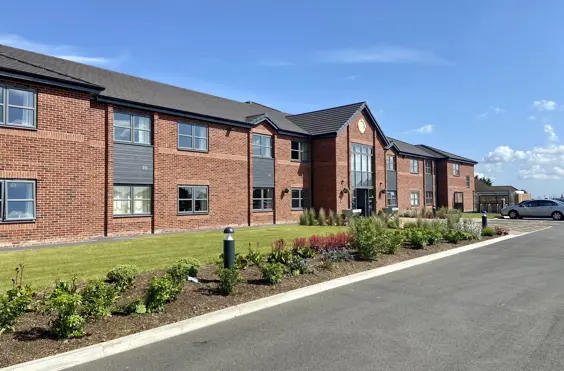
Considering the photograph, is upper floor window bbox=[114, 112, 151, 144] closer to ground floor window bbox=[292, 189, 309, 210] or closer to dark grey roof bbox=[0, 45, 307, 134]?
dark grey roof bbox=[0, 45, 307, 134]

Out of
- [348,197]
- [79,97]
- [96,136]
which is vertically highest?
[79,97]

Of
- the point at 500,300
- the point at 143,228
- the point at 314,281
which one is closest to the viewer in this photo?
the point at 500,300

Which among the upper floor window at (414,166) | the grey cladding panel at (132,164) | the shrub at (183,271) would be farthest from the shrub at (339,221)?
the upper floor window at (414,166)

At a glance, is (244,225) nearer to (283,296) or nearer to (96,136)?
(96,136)

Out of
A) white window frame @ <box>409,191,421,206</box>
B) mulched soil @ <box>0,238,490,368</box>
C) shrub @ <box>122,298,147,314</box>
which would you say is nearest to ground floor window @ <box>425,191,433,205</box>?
white window frame @ <box>409,191,421,206</box>

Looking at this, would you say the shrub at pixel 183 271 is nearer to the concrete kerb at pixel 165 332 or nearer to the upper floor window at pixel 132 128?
the concrete kerb at pixel 165 332

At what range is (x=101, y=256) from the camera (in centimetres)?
1113

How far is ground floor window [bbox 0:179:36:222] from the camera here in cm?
1338

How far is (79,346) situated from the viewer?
4789 mm

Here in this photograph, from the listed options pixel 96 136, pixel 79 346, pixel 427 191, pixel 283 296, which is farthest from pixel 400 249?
pixel 427 191

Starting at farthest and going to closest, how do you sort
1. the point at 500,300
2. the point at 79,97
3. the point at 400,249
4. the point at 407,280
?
the point at 79,97, the point at 400,249, the point at 407,280, the point at 500,300

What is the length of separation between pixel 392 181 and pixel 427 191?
29.5ft

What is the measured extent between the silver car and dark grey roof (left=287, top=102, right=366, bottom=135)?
1627cm

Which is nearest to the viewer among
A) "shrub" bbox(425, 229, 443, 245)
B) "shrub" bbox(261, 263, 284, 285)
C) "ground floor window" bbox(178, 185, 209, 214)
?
"shrub" bbox(261, 263, 284, 285)
